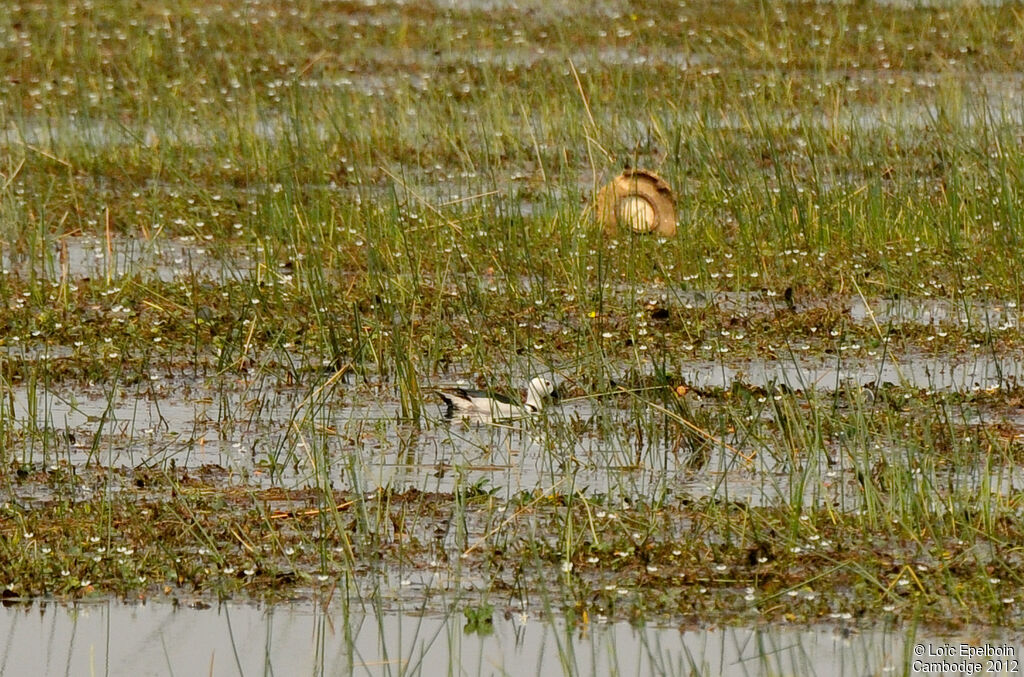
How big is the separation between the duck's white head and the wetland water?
6.60ft

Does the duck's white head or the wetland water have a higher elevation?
the duck's white head

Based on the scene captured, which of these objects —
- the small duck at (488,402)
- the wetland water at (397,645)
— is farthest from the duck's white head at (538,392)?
the wetland water at (397,645)

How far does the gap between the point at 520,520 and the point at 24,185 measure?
6.72 meters

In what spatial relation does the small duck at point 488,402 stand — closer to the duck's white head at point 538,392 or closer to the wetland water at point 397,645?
the duck's white head at point 538,392

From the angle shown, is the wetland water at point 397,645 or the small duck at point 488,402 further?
the small duck at point 488,402

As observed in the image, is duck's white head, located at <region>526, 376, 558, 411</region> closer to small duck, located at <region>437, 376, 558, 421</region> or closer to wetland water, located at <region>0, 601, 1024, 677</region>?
small duck, located at <region>437, 376, 558, 421</region>

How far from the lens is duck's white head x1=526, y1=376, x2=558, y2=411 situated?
690 cm

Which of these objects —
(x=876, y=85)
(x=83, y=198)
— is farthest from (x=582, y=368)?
(x=876, y=85)

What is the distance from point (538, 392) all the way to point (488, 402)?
0.63ft

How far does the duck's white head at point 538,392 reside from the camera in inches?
272

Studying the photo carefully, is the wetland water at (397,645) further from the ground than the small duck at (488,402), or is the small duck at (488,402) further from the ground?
the small duck at (488,402)

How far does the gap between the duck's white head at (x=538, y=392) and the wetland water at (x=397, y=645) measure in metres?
2.01

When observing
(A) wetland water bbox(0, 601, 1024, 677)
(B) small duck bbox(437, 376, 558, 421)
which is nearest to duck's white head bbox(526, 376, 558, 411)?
(B) small duck bbox(437, 376, 558, 421)

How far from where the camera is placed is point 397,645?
4.74 metres
